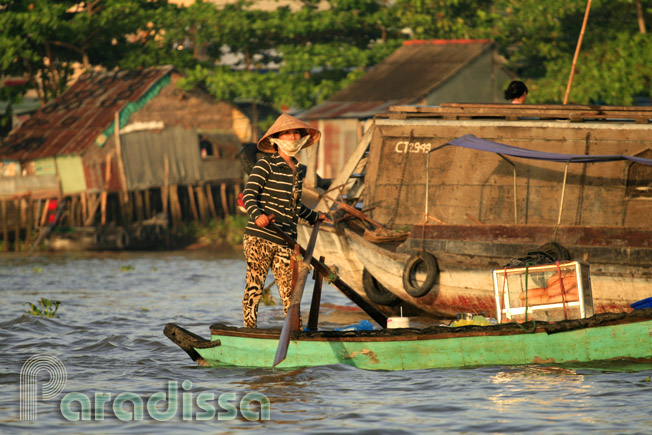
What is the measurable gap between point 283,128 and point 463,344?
7.42ft

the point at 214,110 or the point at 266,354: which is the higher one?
the point at 214,110

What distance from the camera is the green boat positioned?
7.56 m

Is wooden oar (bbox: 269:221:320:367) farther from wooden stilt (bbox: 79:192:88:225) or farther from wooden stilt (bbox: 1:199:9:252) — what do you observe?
wooden stilt (bbox: 79:192:88:225)

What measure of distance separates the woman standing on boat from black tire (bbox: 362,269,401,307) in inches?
166

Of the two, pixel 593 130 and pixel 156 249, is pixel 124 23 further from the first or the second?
pixel 593 130

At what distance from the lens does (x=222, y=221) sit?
2989cm

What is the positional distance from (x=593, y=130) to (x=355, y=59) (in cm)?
1775

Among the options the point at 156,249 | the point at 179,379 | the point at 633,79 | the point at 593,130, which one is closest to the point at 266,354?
the point at 179,379

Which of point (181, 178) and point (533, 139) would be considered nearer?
point (533, 139)

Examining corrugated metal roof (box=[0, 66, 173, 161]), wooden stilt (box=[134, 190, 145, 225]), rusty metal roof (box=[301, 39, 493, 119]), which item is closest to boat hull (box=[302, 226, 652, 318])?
rusty metal roof (box=[301, 39, 493, 119])

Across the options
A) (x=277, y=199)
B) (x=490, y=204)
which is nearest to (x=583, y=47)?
(x=490, y=204)

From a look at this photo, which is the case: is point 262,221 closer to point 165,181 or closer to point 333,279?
point 333,279

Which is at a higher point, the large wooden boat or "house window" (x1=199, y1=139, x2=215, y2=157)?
"house window" (x1=199, y1=139, x2=215, y2=157)

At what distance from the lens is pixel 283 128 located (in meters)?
7.74
